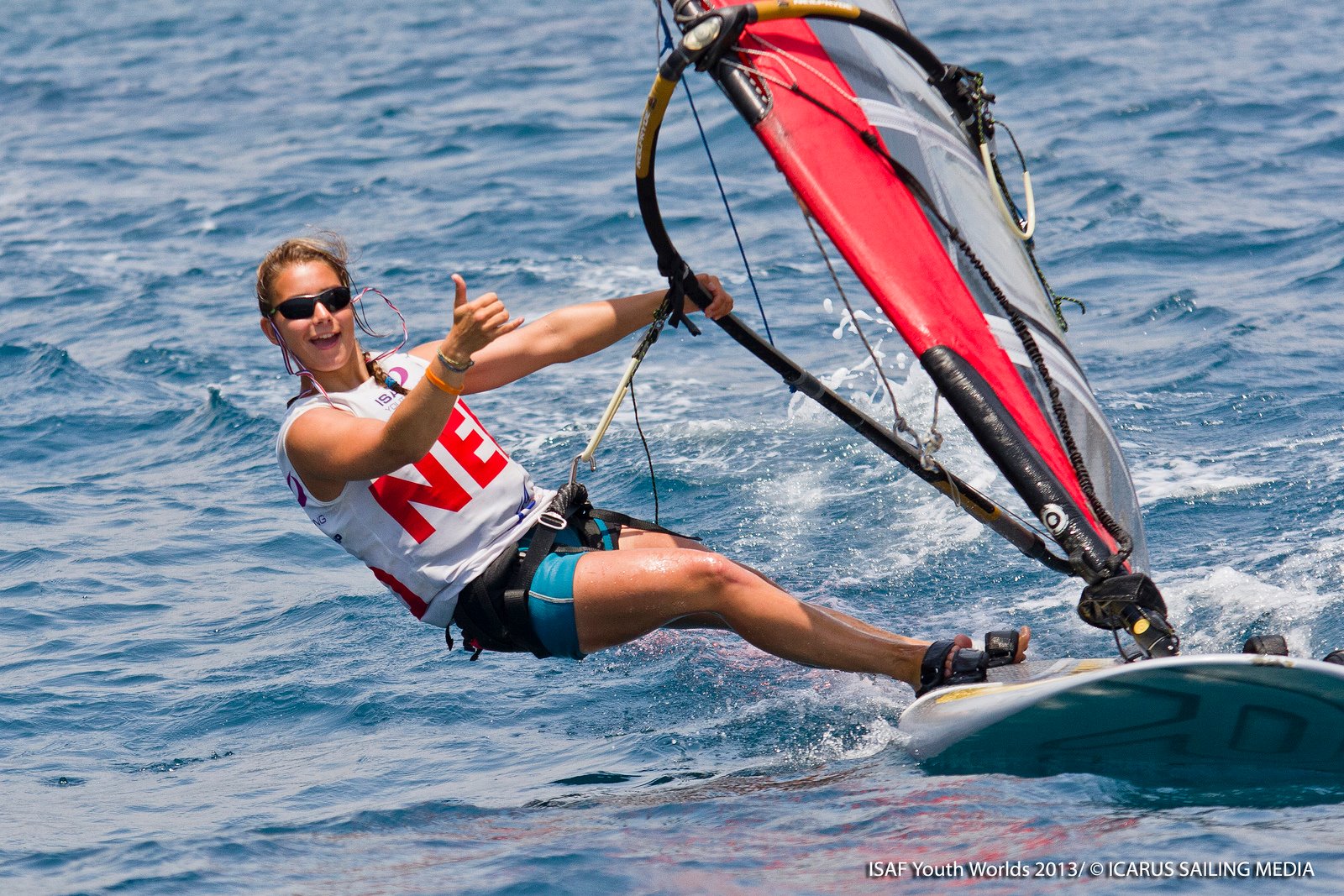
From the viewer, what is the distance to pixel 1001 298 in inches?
181

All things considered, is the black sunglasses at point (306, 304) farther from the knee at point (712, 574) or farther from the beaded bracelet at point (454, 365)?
the knee at point (712, 574)

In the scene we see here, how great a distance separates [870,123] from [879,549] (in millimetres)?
2201

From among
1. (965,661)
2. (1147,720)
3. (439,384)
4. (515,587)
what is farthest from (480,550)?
(1147,720)

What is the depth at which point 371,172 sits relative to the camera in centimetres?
1376

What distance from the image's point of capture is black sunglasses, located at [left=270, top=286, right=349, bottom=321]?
4203 millimetres

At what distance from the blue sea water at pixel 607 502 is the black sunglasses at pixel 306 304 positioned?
146 centimetres

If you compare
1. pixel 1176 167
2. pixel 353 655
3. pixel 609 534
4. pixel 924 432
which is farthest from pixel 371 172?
pixel 609 534

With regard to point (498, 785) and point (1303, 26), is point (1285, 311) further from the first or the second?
point (1303, 26)

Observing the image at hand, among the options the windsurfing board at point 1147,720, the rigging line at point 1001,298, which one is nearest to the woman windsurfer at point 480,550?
the windsurfing board at point 1147,720

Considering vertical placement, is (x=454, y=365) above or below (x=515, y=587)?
above

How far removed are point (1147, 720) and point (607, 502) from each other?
3632 mm

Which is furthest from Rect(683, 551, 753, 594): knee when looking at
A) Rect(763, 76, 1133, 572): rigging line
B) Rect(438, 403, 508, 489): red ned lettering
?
Rect(763, 76, 1133, 572): rigging line

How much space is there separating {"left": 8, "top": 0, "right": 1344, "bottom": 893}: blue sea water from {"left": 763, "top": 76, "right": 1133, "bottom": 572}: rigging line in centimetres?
93

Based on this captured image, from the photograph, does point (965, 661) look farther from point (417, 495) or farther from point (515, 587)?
point (417, 495)
